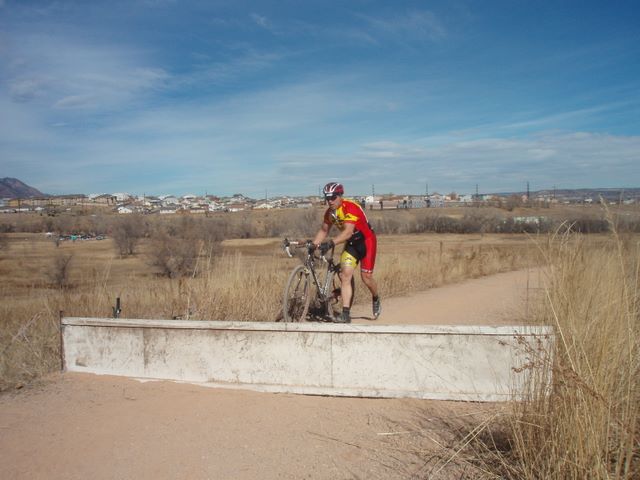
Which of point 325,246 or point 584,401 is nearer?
point 584,401

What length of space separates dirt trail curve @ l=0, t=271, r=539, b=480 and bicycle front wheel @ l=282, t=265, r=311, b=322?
206cm

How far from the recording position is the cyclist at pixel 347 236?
7449mm

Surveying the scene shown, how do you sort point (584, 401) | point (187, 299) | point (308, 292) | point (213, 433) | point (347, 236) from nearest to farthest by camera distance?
1. point (584, 401)
2. point (213, 433)
3. point (347, 236)
4. point (308, 292)
5. point (187, 299)

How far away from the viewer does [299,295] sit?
24.9 ft

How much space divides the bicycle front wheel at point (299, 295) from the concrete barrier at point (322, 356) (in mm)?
1691

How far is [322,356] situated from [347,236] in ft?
7.26

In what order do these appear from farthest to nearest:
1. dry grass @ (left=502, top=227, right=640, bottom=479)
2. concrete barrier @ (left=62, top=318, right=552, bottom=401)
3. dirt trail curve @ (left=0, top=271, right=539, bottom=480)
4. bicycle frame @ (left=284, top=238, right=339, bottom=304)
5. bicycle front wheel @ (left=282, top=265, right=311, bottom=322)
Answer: bicycle frame @ (left=284, top=238, right=339, bottom=304), bicycle front wheel @ (left=282, top=265, right=311, bottom=322), concrete barrier @ (left=62, top=318, right=552, bottom=401), dirt trail curve @ (left=0, top=271, right=539, bottom=480), dry grass @ (left=502, top=227, right=640, bottom=479)

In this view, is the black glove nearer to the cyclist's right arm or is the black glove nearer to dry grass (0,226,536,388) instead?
the cyclist's right arm

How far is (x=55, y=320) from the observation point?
7.96 meters

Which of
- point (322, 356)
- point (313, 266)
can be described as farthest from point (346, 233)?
point (322, 356)

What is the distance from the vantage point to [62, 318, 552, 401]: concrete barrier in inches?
211

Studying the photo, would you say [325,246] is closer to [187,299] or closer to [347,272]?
[347,272]

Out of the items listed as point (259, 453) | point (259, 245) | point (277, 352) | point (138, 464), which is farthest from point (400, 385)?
point (259, 245)

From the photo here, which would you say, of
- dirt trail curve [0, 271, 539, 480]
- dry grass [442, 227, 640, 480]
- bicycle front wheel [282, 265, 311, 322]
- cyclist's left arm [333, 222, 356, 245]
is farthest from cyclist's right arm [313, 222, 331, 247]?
dry grass [442, 227, 640, 480]
